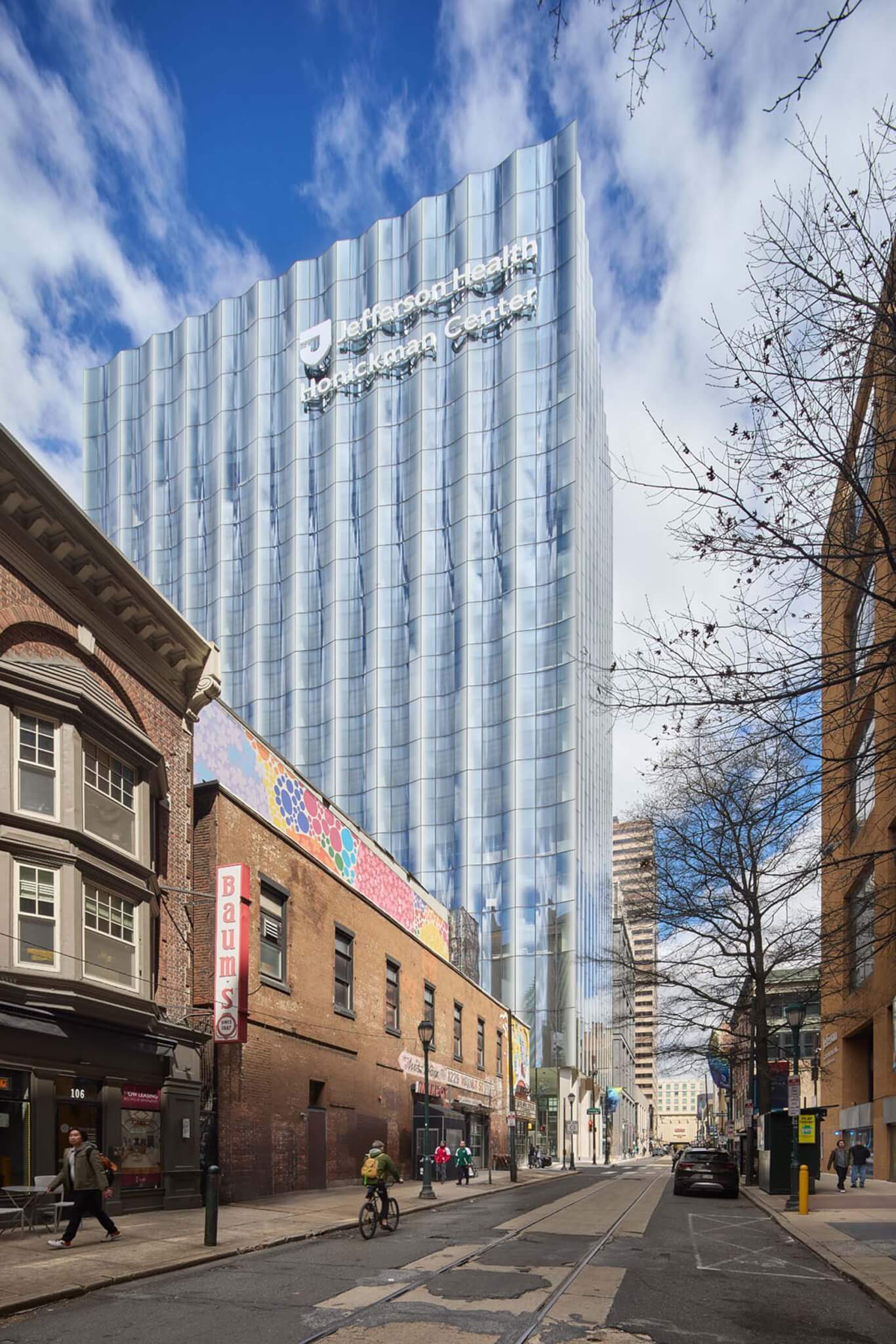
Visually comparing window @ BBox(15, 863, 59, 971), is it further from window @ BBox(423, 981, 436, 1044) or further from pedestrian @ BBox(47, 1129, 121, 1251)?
window @ BBox(423, 981, 436, 1044)

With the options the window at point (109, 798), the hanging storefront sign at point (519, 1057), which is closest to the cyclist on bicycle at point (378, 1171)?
the window at point (109, 798)

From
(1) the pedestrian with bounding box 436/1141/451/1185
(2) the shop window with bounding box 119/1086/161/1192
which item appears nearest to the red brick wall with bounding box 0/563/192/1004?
(2) the shop window with bounding box 119/1086/161/1192

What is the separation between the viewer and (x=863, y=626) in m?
27.3

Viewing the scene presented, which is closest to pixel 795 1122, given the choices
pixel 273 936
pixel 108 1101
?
pixel 273 936

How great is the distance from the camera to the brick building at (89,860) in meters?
17.3

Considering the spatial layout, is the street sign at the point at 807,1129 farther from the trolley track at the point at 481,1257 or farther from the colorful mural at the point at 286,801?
the colorful mural at the point at 286,801

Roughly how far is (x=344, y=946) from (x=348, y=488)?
2968 inches

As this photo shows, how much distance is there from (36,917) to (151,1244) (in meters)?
5.18

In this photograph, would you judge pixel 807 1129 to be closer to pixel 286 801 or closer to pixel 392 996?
pixel 392 996

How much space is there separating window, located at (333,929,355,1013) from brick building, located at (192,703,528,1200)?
6 centimetres

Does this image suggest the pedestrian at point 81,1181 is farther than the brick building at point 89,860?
No

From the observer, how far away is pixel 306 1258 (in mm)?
14773

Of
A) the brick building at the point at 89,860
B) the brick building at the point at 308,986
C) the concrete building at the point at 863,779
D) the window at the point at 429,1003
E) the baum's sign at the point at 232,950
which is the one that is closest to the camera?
the concrete building at the point at 863,779

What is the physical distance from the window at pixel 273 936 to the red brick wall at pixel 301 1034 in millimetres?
233
